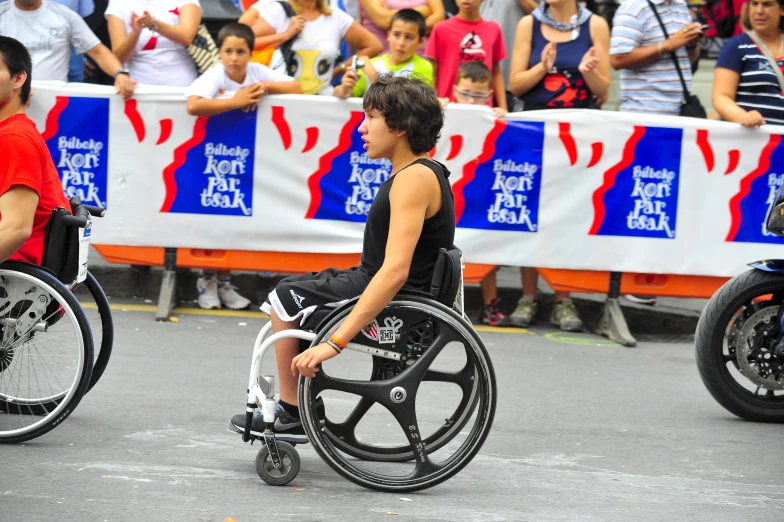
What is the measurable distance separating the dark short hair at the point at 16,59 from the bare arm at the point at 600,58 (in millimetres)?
4434

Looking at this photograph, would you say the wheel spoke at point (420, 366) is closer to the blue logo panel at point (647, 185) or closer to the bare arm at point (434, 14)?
the blue logo panel at point (647, 185)

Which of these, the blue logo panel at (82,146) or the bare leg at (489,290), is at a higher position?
the blue logo panel at (82,146)

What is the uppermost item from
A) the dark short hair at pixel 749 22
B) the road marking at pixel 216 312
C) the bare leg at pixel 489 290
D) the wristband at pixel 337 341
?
the dark short hair at pixel 749 22

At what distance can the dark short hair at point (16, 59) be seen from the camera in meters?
5.07

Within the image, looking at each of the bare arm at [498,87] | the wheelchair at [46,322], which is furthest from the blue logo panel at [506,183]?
the wheelchair at [46,322]

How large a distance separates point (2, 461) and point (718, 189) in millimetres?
5220

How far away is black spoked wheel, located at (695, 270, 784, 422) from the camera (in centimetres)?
601

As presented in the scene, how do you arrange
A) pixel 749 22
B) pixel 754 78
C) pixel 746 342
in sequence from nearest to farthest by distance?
pixel 746 342, pixel 754 78, pixel 749 22

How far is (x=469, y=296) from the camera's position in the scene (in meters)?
8.67

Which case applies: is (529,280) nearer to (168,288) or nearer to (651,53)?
(651,53)

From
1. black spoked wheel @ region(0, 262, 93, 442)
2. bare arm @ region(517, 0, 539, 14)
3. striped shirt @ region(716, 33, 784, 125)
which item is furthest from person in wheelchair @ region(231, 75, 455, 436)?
bare arm @ region(517, 0, 539, 14)

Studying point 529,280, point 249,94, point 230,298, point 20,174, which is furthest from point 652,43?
point 20,174

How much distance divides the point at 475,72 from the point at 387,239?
13.2 ft

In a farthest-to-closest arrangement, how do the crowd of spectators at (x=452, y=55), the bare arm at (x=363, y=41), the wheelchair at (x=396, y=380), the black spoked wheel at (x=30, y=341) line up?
the bare arm at (x=363, y=41)
the crowd of spectators at (x=452, y=55)
the black spoked wheel at (x=30, y=341)
the wheelchair at (x=396, y=380)
